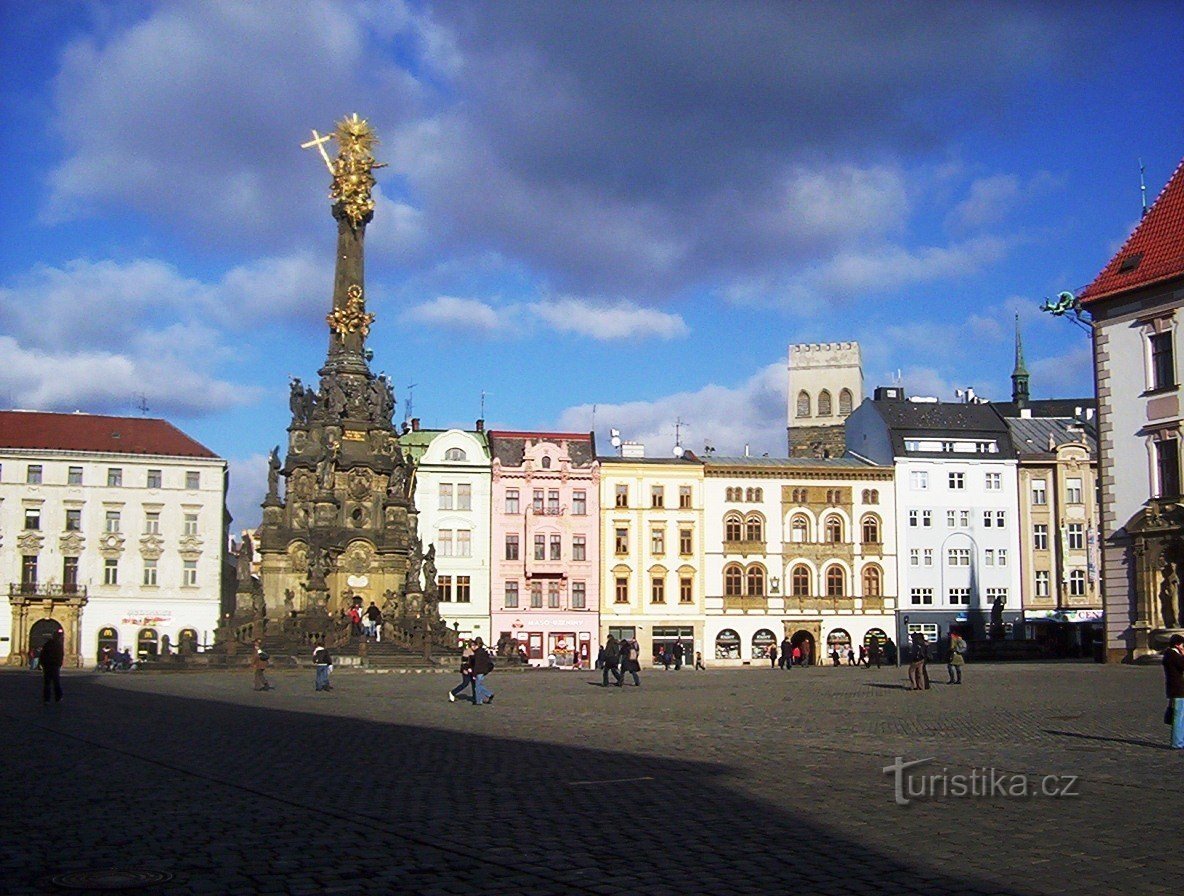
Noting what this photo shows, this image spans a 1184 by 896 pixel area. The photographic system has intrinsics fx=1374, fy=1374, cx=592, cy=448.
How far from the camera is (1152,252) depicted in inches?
1795

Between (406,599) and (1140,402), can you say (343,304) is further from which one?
(1140,402)

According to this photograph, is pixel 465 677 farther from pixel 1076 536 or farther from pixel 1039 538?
pixel 1076 536

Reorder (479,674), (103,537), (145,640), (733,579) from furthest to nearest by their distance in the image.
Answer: (733,579) → (103,537) → (145,640) → (479,674)

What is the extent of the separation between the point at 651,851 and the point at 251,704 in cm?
2124

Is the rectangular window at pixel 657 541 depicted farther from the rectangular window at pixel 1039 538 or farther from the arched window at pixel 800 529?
the rectangular window at pixel 1039 538

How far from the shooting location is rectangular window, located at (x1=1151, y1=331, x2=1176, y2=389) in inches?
1730

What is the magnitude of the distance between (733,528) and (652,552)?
17.0 feet

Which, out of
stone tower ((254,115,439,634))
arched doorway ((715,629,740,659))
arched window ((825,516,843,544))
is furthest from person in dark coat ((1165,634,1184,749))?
arched window ((825,516,843,544))

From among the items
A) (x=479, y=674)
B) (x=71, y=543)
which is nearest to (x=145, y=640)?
(x=71, y=543)

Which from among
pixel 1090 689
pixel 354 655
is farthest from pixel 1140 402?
pixel 354 655

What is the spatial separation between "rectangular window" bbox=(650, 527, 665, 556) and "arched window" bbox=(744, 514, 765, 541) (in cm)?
507

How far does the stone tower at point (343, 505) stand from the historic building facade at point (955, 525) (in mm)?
35642

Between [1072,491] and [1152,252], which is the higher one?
[1152,252]

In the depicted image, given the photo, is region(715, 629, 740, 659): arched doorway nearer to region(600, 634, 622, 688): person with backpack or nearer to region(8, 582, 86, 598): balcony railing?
region(8, 582, 86, 598): balcony railing
